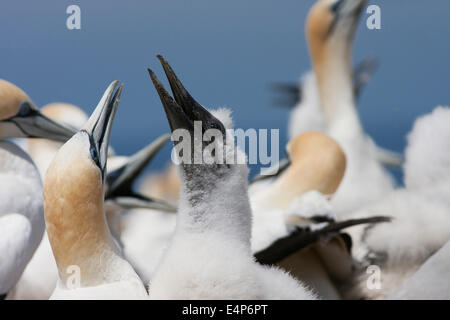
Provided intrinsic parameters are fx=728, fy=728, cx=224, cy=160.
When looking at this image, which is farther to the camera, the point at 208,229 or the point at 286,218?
the point at 286,218

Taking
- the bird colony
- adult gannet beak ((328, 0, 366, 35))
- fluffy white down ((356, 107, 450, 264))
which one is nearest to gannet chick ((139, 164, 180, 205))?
the bird colony

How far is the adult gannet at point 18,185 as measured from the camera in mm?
1892

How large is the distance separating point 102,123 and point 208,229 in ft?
1.25

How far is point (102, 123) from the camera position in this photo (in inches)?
63.8

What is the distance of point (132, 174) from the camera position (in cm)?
247

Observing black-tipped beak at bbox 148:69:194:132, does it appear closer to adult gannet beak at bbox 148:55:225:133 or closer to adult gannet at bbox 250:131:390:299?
adult gannet beak at bbox 148:55:225:133

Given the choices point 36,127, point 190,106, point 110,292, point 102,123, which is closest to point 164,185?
point 36,127

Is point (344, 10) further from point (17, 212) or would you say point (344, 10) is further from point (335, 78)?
point (17, 212)

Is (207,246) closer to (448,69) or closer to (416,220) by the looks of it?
(416,220)

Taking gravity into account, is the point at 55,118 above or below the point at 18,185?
above

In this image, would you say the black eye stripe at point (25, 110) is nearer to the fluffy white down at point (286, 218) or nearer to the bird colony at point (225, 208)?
the bird colony at point (225, 208)

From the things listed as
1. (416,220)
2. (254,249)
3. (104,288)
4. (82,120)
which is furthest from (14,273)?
(416,220)

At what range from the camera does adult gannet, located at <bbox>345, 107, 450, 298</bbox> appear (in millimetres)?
2117

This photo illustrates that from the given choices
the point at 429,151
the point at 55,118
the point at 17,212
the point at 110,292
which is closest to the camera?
the point at 110,292
